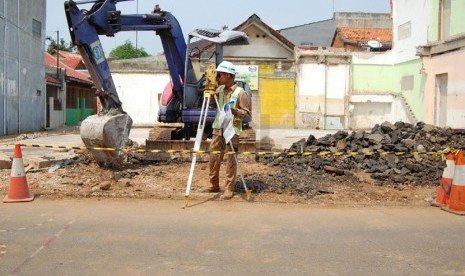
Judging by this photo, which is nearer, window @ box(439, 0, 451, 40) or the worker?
the worker

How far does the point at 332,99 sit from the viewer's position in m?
32.2

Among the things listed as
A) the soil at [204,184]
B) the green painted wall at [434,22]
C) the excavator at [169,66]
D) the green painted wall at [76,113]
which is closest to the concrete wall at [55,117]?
the green painted wall at [76,113]

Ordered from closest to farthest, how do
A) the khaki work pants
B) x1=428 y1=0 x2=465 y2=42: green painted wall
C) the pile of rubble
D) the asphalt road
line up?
the asphalt road, the khaki work pants, the pile of rubble, x1=428 y1=0 x2=465 y2=42: green painted wall

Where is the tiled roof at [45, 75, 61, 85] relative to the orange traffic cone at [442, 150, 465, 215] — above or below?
above

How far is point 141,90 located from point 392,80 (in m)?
15.9

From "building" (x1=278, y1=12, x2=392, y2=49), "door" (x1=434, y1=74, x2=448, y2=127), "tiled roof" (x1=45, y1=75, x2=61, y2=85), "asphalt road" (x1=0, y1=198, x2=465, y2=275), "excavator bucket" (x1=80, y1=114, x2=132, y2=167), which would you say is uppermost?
"building" (x1=278, y1=12, x2=392, y2=49)

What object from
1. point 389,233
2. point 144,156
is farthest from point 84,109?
point 389,233

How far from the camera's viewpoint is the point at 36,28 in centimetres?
2717

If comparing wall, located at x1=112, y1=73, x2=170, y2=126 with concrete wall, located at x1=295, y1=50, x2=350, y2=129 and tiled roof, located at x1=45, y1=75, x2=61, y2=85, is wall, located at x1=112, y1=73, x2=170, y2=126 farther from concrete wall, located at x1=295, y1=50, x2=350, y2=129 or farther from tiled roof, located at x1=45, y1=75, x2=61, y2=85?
concrete wall, located at x1=295, y1=50, x2=350, y2=129

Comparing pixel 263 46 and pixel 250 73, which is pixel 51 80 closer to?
pixel 250 73

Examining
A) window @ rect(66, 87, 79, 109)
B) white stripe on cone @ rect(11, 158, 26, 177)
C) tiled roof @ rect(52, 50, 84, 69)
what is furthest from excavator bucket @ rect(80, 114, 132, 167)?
tiled roof @ rect(52, 50, 84, 69)

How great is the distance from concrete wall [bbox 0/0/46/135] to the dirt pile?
16.5 m

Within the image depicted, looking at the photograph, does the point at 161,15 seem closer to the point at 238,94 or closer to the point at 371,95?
the point at 238,94

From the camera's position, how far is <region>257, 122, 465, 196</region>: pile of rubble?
945 centimetres
